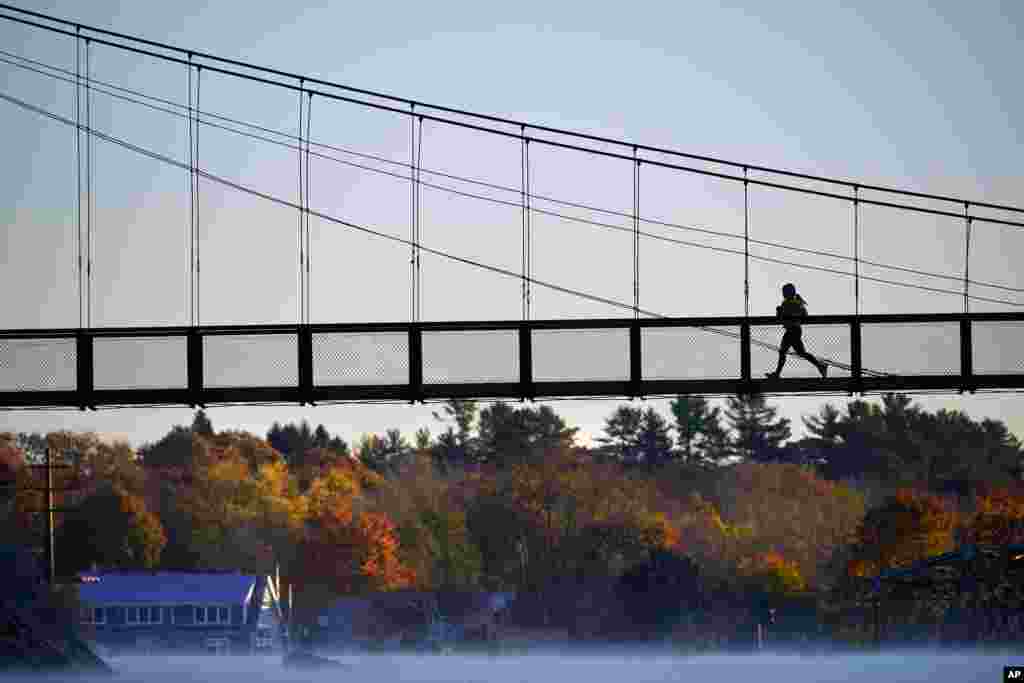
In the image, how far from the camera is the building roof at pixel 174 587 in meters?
99.1

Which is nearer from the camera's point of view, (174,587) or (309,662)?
(309,662)

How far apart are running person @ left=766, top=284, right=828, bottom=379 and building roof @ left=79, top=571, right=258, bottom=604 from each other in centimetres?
6148

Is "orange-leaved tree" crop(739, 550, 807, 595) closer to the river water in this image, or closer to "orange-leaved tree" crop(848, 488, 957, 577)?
"orange-leaved tree" crop(848, 488, 957, 577)

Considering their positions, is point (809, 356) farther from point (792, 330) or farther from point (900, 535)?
point (900, 535)

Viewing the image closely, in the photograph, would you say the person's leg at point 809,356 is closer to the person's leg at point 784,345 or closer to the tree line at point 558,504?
the person's leg at point 784,345

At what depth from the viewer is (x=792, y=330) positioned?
137ft

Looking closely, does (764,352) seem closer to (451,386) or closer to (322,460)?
(451,386)

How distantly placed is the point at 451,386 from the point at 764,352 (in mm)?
6235

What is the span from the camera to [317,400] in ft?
136

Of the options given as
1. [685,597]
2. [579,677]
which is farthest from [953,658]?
[685,597]

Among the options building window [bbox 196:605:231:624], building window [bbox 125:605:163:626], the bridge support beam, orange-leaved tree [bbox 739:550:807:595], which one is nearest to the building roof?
building window [bbox 196:605:231:624]

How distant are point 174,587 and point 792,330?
63050 millimetres

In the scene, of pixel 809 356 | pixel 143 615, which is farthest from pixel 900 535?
pixel 809 356

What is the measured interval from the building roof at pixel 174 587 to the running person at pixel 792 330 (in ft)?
202
